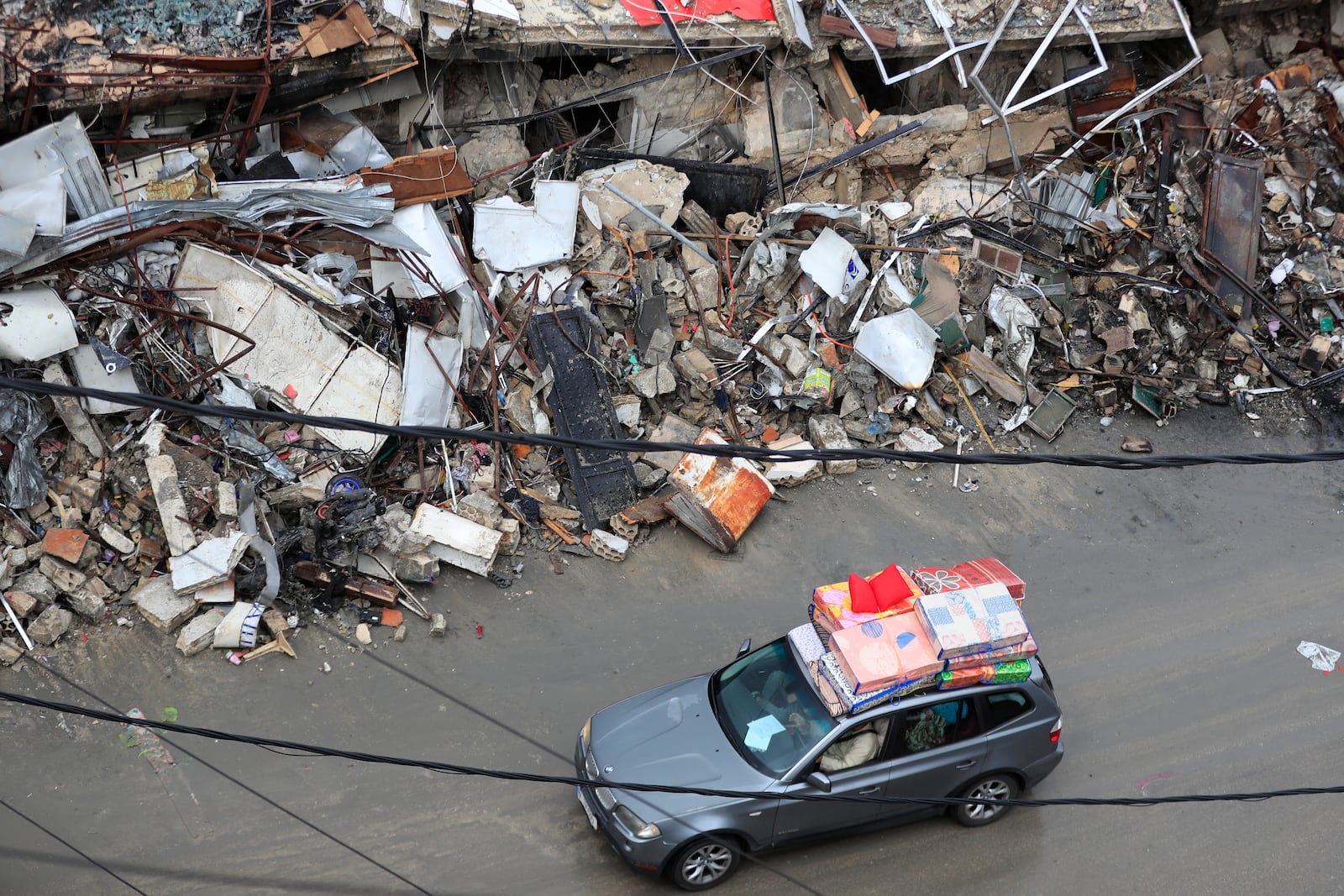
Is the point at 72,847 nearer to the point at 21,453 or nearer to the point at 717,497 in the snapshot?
the point at 21,453

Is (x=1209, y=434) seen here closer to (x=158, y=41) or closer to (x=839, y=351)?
(x=839, y=351)

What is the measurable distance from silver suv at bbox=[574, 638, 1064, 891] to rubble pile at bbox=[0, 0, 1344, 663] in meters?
2.64

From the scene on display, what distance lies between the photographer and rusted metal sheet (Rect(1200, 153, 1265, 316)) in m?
12.4

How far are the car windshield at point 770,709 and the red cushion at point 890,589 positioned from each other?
752 mm

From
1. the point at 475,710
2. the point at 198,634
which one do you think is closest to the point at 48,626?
the point at 198,634

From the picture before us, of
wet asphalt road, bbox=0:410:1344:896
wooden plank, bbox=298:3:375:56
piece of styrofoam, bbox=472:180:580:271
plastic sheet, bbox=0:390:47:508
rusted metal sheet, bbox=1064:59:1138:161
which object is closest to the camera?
wet asphalt road, bbox=0:410:1344:896

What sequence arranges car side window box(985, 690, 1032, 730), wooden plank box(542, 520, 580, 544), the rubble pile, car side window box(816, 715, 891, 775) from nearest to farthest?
car side window box(816, 715, 891, 775)
car side window box(985, 690, 1032, 730)
the rubble pile
wooden plank box(542, 520, 580, 544)

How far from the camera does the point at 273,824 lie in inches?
300

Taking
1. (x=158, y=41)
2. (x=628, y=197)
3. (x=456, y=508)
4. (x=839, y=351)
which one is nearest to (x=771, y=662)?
(x=456, y=508)

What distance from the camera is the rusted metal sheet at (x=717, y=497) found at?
394 inches

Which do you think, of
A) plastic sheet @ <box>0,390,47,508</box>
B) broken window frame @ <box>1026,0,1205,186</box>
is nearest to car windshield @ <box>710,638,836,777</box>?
plastic sheet @ <box>0,390,47,508</box>

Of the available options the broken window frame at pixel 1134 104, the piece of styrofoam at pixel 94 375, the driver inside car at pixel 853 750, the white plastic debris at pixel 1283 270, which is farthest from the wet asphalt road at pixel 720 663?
the broken window frame at pixel 1134 104

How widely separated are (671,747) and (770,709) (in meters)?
0.74

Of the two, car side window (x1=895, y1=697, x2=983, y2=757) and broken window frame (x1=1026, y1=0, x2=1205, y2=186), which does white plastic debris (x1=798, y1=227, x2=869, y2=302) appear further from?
car side window (x1=895, y1=697, x2=983, y2=757)
